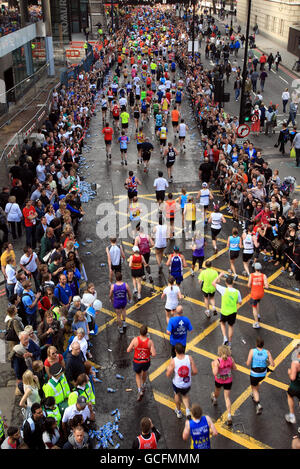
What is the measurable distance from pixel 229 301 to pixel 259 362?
1676 mm

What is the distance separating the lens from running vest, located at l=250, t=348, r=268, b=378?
311 inches

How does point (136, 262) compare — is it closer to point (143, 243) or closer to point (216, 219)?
point (143, 243)

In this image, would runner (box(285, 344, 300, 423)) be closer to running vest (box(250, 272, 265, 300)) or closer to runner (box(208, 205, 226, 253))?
running vest (box(250, 272, 265, 300))

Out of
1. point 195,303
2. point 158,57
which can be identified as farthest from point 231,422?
point 158,57

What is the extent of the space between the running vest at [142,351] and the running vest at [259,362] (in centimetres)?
175

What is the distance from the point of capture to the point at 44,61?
35.4m

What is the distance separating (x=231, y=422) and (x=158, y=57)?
3862cm

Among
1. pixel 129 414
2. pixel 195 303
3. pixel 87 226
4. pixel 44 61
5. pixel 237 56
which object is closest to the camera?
pixel 129 414

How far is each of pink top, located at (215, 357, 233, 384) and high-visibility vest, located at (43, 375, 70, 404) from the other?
95.4 inches

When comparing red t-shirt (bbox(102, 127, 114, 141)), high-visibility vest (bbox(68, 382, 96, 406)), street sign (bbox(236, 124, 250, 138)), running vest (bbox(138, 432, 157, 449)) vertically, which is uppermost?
street sign (bbox(236, 124, 250, 138))

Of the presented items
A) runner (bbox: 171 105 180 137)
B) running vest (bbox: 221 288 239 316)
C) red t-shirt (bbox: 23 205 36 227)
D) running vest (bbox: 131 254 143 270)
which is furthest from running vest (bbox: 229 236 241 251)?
runner (bbox: 171 105 180 137)

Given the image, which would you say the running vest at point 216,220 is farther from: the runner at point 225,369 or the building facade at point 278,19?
the building facade at point 278,19

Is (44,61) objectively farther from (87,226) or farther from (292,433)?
(292,433)

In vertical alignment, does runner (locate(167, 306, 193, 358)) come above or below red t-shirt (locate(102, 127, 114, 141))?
below
